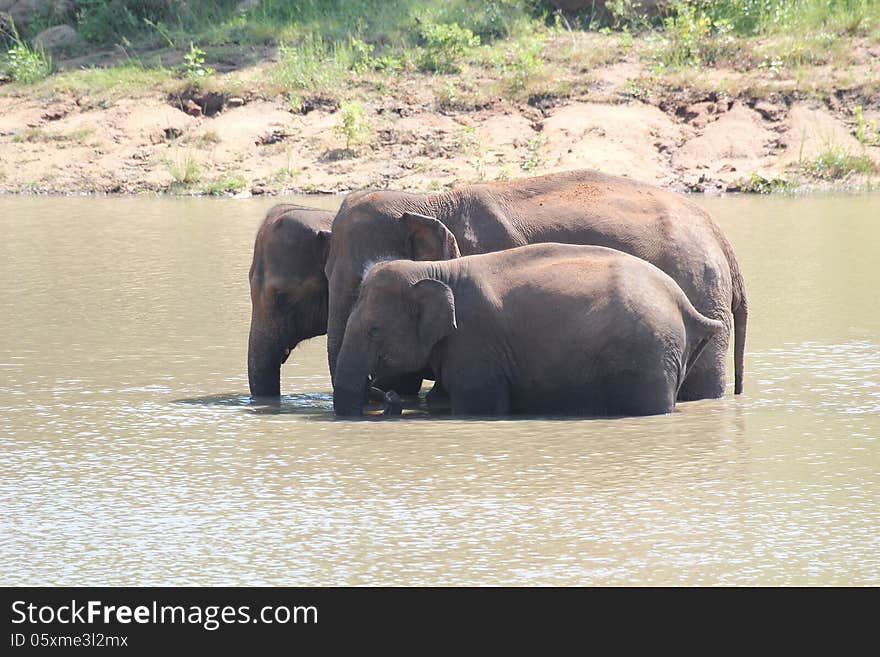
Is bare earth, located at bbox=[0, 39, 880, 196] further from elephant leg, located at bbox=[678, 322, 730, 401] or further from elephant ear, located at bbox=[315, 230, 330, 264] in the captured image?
elephant leg, located at bbox=[678, 322, 730, 401]

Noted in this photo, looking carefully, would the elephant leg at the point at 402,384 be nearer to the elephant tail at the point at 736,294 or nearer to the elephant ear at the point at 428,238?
the elephant ear at the point at 428,238

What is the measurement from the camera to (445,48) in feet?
75.4

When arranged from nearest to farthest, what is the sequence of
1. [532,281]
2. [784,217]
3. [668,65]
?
[532,281]
[784,217]
[668,65]

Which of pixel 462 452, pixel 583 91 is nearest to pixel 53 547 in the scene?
pixel 462 452

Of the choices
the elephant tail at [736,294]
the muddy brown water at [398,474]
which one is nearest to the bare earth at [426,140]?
the muddy brown water at [398,474]

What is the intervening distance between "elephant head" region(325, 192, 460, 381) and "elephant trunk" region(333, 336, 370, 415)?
0.40 meters

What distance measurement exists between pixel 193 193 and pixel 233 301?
27.1 feet

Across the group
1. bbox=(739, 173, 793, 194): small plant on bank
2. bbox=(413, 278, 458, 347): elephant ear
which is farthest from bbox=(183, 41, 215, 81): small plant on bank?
bbox=(413, 278, 458, 347): elephant ear

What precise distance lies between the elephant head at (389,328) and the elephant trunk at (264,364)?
770 mm

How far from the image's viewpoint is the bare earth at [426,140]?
19.7m

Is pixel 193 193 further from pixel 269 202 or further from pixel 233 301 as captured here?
pixel 233 301

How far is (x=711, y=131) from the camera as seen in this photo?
67.3 feet

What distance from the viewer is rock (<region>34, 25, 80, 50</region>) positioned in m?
25.7

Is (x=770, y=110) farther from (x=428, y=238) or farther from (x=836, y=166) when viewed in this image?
(x=428, y=238)
